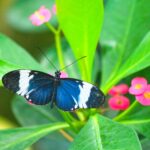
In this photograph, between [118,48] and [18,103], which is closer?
[118,48]

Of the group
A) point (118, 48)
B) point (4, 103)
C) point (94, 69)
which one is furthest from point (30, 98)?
point (4, 103)

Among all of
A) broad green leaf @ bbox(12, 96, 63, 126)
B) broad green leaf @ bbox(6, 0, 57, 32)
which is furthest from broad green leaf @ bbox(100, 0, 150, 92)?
broad green leaf @ bbox(6, 0, 57, 32)

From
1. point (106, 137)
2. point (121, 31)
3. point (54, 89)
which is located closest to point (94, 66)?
point (121, 31)

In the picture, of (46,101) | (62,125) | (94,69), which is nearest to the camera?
(46,101)

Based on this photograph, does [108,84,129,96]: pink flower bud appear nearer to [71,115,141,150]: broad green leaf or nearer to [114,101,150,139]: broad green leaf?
[114,101,150,139]: broad green leaf

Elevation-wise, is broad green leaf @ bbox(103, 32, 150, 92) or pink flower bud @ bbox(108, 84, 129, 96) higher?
broad green leaf @ bbox(103, 32, 150, 92)

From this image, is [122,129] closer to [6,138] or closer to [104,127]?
[104,127]

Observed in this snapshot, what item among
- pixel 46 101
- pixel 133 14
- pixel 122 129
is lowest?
pixel 122 129

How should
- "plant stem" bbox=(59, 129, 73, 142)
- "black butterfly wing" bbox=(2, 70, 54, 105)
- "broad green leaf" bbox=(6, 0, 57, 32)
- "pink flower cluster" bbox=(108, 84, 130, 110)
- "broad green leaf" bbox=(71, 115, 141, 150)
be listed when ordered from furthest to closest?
"broad green leaf" bbox=(6, 0, 57, 32) → "plant stem" bbox=(59, 129, 73, 142) → "pink flower cluster" bbox=(108, 84, 130, 110) → "black butterfly wing" bbox=(2, 70, 54, 105) → "broad green leaf" bbox=(71, 115, 141, 150)
